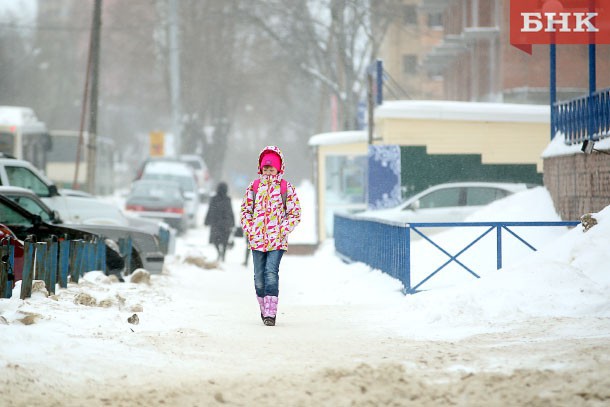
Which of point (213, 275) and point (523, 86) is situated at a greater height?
point (523, 86)

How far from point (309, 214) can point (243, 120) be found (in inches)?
2171

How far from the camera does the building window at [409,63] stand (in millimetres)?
75312

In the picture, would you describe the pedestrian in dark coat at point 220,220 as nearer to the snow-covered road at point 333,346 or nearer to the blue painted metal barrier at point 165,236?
the blue painted metal barrier at point 165,236

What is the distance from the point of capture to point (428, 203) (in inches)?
935

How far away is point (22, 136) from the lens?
34781 mm

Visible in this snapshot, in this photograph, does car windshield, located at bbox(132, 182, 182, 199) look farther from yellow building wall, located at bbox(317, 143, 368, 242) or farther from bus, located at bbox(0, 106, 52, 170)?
yellow building wall, located at bbox(317, 143, 368, 242)

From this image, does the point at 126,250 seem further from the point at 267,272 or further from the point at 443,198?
the point at 443,198

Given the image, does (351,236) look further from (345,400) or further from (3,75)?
(3,75)

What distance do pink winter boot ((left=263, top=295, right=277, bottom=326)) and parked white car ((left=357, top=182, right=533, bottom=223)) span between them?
494 inches

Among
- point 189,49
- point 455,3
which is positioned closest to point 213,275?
point 455,3

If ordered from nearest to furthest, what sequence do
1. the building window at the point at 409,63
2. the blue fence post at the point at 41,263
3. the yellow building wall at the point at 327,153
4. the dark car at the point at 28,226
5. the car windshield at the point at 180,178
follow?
the blue fence post at the point at 41,263, the dark car at the point at 28,226, the yellow building wall at the point at 327,153, the car windshield at the point at 180,178, the building window at the point at 409,63

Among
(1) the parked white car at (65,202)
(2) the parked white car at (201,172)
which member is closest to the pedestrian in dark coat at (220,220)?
(1) the parked white car at (65,202)

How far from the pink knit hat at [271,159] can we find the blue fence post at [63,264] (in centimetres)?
273

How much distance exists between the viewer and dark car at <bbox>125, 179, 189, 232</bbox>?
3325 centimetres
